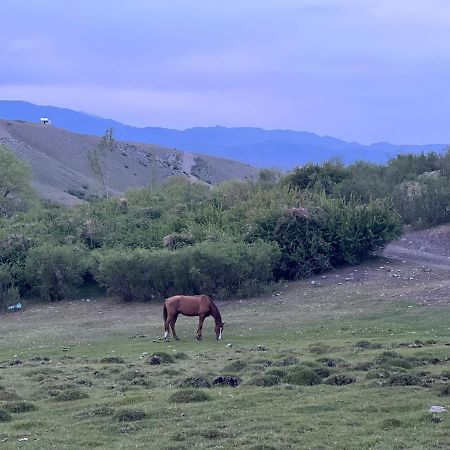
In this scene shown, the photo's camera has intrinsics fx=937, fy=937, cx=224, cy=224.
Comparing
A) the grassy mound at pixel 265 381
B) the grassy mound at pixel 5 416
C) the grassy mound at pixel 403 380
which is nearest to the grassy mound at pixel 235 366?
the grassy mound at pixel 265 381

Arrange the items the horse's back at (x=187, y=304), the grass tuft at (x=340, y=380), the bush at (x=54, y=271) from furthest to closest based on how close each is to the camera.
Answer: the bush at (x=54, y=271) → the horse's back at (x=187, y=304) → the grass tuft at (x=340, y=380)

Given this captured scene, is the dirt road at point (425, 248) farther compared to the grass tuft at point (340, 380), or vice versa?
the dirt road at point (425, 248)

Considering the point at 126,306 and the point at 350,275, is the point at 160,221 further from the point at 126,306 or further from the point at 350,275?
the point at 350,275

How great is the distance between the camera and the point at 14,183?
71.2m

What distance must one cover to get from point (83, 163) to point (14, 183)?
75.0 m

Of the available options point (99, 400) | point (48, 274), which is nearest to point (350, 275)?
point (48, 274)

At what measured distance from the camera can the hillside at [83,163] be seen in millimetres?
124125

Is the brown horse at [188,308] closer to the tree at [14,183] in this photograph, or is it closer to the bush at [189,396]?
the bush at [189,396]

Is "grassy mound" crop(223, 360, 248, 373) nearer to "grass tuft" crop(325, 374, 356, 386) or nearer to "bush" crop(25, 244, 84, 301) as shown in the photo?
"grass tuft" crop(325, 374, 356, 386)

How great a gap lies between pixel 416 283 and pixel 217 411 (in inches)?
763

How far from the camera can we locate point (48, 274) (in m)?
39.7

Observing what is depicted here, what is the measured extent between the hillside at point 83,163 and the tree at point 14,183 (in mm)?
34577

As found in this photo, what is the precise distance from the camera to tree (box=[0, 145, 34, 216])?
69812 millimetres

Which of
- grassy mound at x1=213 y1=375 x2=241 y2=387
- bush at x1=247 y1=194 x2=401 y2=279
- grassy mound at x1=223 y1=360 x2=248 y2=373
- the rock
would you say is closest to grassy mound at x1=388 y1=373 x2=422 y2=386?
the rock
